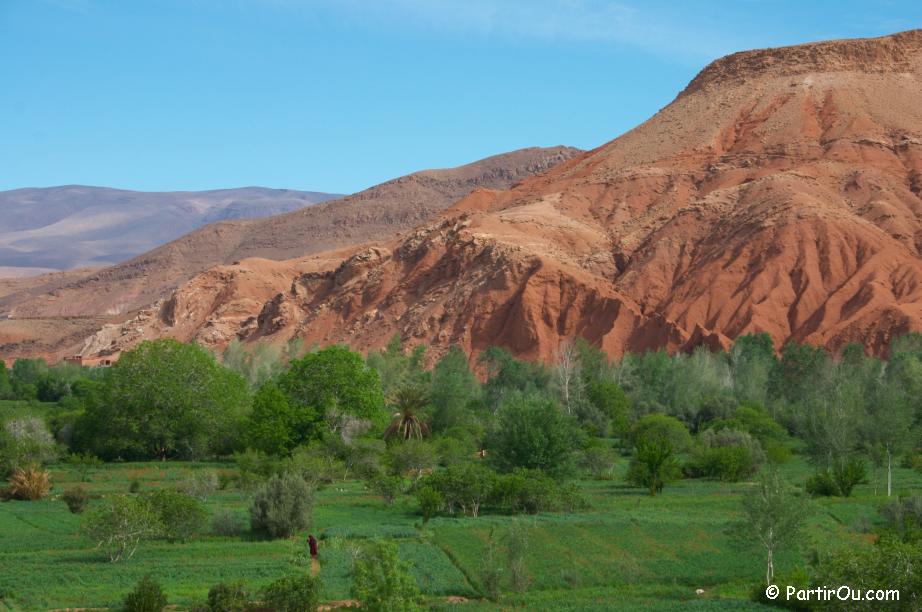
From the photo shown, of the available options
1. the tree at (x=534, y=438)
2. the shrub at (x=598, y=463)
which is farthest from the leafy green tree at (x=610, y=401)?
the tree at (x=534, y=438)

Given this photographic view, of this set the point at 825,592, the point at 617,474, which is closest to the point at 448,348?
the point at 617,474

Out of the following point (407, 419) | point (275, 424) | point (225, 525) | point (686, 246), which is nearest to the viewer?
point (225, 525)

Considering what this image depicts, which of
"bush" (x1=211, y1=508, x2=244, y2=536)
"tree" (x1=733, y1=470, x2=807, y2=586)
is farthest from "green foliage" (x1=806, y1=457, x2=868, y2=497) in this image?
"bush" (x1=211, y1=508, x2=244, y2=536)

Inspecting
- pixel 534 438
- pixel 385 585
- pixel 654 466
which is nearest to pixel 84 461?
pixel 534 438

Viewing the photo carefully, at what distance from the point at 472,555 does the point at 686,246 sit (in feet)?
252

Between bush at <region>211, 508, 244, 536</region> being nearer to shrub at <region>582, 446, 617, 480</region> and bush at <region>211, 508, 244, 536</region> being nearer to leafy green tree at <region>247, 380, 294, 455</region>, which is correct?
leafy green tree at <region>247, 380, 294, 455</region>

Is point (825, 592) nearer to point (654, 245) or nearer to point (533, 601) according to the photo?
point (533, 601)

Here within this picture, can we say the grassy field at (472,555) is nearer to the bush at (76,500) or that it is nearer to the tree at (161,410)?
the bush at (76,500)

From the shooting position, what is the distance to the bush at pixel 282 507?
1471 inches

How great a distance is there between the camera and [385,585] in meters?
25.6

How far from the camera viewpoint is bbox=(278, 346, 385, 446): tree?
58500 millimetres

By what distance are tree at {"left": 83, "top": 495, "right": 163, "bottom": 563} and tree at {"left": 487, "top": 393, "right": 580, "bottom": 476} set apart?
17.9 m

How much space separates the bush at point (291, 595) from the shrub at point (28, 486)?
72.4 feet

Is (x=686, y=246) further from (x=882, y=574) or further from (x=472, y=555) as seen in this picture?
(x=882, y=574)
